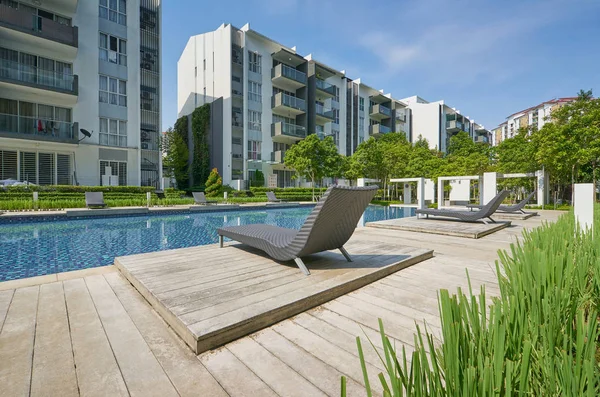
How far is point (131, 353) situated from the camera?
2059 millimetres

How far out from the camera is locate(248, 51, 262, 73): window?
29.2m

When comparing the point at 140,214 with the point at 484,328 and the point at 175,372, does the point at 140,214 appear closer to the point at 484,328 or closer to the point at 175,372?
the point at 175,372

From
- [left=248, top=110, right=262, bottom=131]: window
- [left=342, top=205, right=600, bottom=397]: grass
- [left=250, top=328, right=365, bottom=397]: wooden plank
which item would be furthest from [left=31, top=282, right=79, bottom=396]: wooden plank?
[left=248, top=110, right=262, bottom=131]: window

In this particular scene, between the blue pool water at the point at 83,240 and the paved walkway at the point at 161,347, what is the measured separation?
3.64m

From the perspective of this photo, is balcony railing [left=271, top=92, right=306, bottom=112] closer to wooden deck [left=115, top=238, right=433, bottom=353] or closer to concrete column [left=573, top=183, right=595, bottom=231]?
wooden deck [left=115, top=238, right=433, bottom=353]

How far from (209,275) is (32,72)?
22.3 m

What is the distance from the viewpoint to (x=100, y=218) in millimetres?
13312

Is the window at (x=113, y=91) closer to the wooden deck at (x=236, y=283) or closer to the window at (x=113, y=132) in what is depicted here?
the window at (x=113, y=132)

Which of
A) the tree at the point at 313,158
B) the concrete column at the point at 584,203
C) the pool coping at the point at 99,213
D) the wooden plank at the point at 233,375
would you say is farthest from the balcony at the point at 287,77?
the wooden plank at the point at 233,375

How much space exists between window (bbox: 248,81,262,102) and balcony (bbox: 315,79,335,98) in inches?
279

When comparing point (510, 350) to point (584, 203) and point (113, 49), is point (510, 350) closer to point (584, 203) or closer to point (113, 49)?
point (584, 203)

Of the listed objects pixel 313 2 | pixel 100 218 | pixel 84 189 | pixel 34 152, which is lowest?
pixel 100 218

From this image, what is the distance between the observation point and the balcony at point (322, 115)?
3331 centimetres

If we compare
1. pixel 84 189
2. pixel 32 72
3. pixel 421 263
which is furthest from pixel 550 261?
pixel 32 72
